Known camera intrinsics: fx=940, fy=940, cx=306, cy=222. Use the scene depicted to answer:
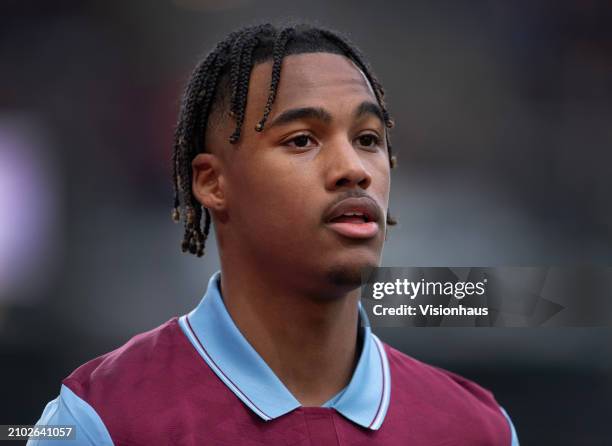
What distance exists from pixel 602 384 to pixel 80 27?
12.5ft

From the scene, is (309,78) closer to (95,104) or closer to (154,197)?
(154,197)

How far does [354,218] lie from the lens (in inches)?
87.2

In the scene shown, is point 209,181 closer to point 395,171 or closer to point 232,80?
point 232,80

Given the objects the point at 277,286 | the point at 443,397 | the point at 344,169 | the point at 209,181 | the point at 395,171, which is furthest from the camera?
the point at 395,171

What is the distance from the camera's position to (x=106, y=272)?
532 centimetres

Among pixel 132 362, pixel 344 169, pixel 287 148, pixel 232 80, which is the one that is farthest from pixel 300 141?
pixel 132 362

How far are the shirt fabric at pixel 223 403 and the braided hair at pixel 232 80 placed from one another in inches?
10.8

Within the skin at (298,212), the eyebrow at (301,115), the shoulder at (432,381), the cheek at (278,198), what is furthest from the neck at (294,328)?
the eyebrow at (301,115)

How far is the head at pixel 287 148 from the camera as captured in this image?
219cm

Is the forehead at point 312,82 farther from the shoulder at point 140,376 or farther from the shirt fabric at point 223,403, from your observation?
the shoulder at point 140,376

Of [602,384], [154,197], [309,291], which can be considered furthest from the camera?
[154,197]

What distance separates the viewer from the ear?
2381 millimetres

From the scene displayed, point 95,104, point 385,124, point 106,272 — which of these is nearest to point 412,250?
point 106,272

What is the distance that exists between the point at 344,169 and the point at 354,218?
12cm
